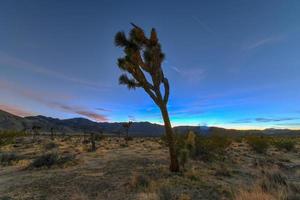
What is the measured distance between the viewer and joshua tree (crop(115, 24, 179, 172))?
39.5ft

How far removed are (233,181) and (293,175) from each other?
4277 millimetres

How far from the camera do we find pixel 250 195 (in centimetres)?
704

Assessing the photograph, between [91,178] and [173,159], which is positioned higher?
[173,159]

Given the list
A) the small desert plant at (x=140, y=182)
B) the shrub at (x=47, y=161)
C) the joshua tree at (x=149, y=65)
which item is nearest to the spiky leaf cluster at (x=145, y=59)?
the joshua tree at (x=149, y=65)

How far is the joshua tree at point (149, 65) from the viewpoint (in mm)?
12047

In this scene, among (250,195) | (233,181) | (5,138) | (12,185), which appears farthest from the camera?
(5,138)

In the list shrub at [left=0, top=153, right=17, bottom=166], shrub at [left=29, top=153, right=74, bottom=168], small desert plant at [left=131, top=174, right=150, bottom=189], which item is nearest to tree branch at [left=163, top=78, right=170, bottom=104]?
small desert plant at [left=131, top=174, right=150, bottom=189]

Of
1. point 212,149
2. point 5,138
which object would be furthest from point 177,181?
point 5,138

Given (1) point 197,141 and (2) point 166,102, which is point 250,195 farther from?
(1) point 197,141

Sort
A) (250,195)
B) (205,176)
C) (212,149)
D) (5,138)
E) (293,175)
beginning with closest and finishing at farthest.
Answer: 1. (250,195)
2. (205,176)
3. (293,175)
4. (212,149)
5. (5,138)

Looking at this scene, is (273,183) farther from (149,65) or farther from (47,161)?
(47,161)

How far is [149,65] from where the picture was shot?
40.1ft

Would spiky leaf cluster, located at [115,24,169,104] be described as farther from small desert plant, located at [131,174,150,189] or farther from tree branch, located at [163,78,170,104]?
small desert plant, located at [131,174,150,189]

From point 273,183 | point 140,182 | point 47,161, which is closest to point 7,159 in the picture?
point 47,161
